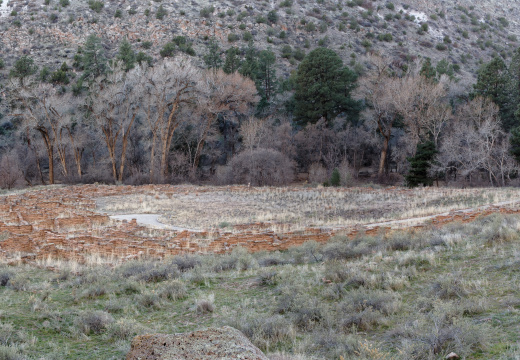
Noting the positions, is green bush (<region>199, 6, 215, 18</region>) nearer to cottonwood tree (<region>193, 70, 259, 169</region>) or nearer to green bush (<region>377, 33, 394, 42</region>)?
green bush (<region>377, 33, 394, 42</region>)

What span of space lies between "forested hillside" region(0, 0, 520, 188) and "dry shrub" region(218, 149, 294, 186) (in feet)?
0.37

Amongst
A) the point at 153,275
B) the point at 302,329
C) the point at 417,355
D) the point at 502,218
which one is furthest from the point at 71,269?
the point at 502,218

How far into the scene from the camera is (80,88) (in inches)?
1870

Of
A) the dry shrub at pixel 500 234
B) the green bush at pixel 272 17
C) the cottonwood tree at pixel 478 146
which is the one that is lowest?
the dry shrub at pixel 500 234

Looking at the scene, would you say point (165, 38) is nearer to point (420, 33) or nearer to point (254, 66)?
point (254, 66)

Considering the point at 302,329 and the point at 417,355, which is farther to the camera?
the point at 302,329

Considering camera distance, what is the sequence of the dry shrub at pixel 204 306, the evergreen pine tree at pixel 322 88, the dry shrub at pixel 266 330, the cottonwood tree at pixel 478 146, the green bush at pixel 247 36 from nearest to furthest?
the dry shrub at pixel 266 330 < the dry shrub at pixel 204 306 < the cottonwood tree at pixel 478 146 < the evergreen pine tree at pixel 322 88 < the green bush at pixel 247 36

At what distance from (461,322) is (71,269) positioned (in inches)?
316

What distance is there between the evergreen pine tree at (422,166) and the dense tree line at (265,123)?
8 cm

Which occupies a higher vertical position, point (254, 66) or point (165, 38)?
point (165, 38)

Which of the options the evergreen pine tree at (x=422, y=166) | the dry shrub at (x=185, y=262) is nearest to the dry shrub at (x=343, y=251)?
the dry shrub at (x=185, y=262)

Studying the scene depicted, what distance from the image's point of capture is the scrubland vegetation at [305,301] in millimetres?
4824

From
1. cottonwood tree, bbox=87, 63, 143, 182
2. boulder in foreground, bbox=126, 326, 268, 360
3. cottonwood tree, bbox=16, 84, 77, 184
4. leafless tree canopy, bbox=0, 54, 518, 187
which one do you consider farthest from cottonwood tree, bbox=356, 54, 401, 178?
boulder in foreground, bbox=126, 326, 268, 360

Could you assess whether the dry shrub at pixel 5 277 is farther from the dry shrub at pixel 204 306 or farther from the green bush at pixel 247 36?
the green bush at pixel 247 36
